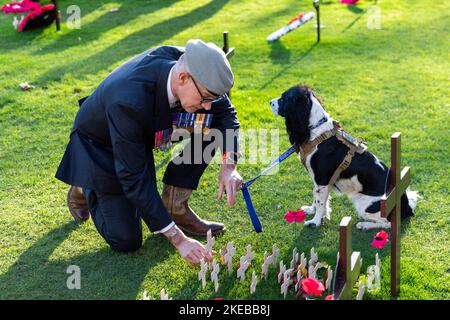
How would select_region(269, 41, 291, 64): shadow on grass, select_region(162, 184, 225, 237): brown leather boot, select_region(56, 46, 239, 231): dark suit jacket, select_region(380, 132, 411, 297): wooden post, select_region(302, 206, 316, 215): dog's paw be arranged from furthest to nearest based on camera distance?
select_region(269, 41, 291, 64): shadow on grass
select_region(302, 206, 316, 215): dog's paw
select_region(162, 184, 225, 237): brown leather boot
select_region(56, 46, 239, 231): dark suit jacket
select_region(380, 132, 411, 297): wooden post

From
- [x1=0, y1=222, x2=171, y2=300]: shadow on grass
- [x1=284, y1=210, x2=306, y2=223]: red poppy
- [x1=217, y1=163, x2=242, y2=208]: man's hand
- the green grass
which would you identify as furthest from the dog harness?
[x1=0, y1=222, x2=171, y2=300]: shadow on grass

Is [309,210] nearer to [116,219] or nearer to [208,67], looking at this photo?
[116,219]

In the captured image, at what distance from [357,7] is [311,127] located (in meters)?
7.78

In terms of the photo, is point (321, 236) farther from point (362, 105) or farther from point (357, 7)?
point (357, 7)

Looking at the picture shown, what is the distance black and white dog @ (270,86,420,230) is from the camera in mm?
4812

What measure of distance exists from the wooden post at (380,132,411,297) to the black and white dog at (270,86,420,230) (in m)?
0.97

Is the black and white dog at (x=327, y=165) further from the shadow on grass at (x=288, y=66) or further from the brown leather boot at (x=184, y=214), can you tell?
the shadow on grass at (x=288, y=66)

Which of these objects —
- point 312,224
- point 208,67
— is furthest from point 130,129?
point 312,224

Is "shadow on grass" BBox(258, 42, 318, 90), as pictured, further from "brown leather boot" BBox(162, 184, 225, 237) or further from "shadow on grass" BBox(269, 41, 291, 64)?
"brown leather boot" BBox(162, 184, 225, 237)

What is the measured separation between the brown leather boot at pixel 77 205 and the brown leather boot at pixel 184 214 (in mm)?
700

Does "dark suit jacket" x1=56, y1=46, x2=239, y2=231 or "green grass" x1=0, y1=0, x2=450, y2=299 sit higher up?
"dark suit jacket" x1=56, y1=46, x2=239, y2=231

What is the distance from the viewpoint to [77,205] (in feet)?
17.2

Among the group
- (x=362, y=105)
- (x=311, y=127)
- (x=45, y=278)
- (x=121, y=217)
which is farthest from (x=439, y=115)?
(x=45, y=278)

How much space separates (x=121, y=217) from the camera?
4691 millimetres
